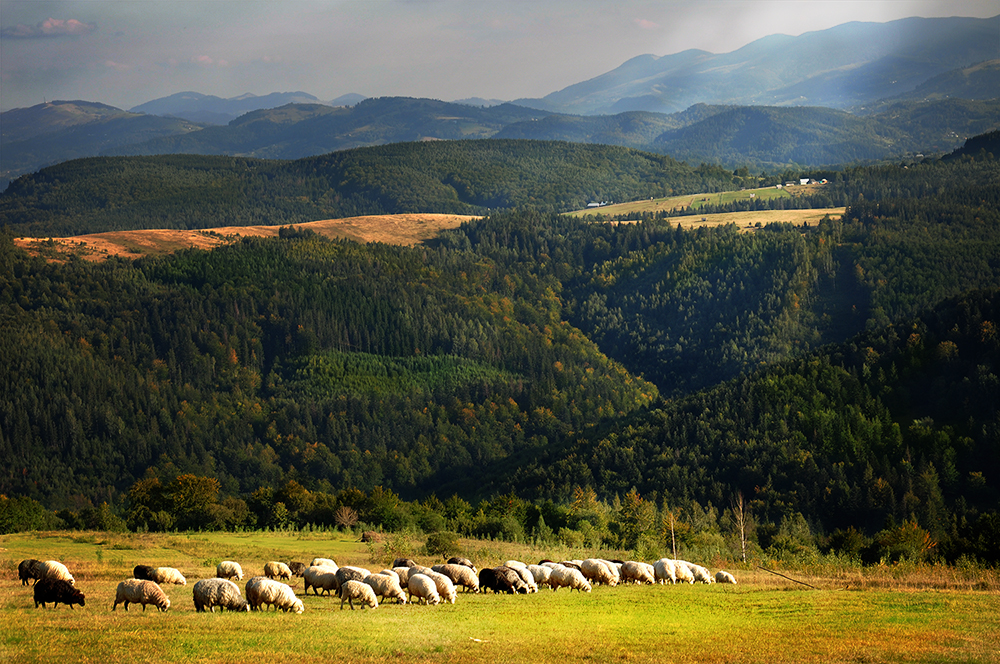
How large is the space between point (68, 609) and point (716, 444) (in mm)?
139187

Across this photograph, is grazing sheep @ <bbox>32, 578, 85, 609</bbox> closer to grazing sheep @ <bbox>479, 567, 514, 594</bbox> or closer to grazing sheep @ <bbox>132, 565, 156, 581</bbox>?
grazing sheep @ <bbox>132, 565, 156, 581</bbox>

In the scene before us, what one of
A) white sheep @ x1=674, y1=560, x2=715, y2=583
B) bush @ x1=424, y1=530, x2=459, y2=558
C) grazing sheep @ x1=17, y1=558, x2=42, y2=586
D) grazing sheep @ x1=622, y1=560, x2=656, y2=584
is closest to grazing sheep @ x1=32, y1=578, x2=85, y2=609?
grazing sheep @ x1=17, y1=558, x2=42, y2=586

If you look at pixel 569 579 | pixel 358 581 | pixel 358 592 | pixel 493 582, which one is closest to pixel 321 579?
pixel 358 581

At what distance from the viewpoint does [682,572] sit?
211 feet

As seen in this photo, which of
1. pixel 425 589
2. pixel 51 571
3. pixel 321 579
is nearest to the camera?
pixel 51 571

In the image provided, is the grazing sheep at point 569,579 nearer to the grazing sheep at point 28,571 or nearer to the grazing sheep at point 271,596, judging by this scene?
the grazing sheep at point 271,596

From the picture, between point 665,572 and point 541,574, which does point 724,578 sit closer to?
point 665,572

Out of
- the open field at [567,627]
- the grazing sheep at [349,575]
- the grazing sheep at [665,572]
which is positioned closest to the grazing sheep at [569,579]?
the open field at [567,627]

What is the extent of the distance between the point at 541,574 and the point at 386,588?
1224cm

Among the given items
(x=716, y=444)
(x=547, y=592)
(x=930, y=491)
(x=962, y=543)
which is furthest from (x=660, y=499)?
(x=547, y=592)

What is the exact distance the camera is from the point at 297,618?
43.9 metres

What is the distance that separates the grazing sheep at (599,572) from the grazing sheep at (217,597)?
23432 millimetres

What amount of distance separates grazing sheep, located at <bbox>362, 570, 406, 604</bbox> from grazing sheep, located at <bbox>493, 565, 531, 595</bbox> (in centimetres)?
733

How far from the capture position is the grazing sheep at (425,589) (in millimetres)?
51125
